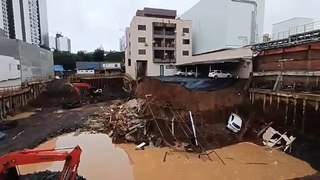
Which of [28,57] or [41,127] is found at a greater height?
[28,57]

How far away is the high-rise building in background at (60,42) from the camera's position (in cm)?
12690

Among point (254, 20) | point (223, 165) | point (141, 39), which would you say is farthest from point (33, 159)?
point (254, 20)

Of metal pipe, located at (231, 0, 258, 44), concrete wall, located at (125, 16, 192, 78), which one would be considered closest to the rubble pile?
concrete wall, located at (125, 16, 192, 78)

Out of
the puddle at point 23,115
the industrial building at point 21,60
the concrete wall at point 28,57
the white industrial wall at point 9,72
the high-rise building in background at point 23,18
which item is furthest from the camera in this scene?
the high-rise building in background at point 23,18

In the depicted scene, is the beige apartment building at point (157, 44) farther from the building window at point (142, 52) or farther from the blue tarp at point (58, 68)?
the blue tarp at point (58, 68)

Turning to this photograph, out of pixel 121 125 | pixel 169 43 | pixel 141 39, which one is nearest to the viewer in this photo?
pixel 121 125

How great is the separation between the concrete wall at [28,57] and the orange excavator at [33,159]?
31.6m

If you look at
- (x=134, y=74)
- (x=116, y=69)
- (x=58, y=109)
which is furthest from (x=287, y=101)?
(x=116, y=69)

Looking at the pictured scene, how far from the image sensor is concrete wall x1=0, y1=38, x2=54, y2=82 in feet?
113

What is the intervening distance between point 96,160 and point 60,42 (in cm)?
13547

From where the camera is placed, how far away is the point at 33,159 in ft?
25.3

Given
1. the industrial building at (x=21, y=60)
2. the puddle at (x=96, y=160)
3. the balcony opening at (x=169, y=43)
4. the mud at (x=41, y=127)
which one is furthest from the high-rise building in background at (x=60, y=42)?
the puddle at (x=96, y=160)

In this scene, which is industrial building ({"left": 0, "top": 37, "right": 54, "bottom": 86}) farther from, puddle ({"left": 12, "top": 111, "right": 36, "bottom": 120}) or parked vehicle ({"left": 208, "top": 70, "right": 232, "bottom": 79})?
parked vehicle ({"left": 208, "top": 70, "right": 232, "bottom": 79})

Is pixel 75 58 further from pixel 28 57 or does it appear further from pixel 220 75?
pixel 220 75
